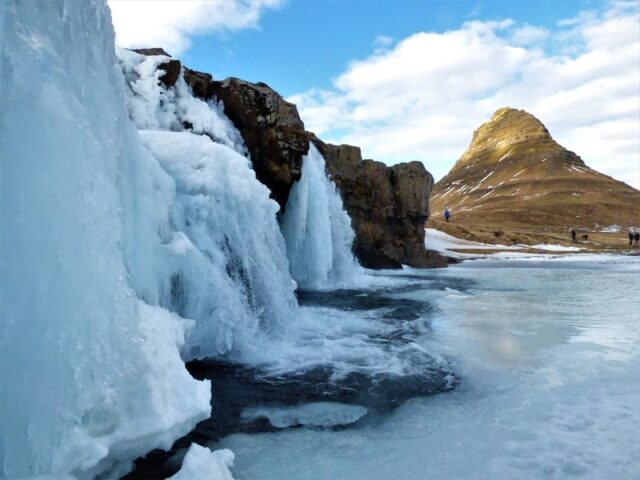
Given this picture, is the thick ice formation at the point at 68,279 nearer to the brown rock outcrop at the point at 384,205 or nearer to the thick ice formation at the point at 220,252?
the thick ice formation at the point at 220,252

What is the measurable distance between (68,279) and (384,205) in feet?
68.1

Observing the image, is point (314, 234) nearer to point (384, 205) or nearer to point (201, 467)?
point (384, 205)

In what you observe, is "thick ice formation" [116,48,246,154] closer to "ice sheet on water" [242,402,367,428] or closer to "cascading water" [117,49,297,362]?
"cascading water" [117,49,297,362]

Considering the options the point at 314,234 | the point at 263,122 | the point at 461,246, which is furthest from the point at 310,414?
the point at 461,246

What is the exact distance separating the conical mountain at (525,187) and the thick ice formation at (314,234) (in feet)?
120

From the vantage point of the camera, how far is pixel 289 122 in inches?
516

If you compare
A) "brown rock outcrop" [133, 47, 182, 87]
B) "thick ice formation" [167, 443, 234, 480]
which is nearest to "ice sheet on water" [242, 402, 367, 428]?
"thick ice formation" [167, 443, 234, 480]

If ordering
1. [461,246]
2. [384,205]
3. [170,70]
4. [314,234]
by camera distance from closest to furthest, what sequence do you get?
[170,70], [314,234], [384,205], [461,246]

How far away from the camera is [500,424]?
4.45 metres

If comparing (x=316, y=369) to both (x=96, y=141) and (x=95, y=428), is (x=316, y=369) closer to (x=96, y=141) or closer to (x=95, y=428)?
(x=95, y=428)

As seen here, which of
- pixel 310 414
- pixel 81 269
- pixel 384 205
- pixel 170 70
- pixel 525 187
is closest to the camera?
pixel 81 269

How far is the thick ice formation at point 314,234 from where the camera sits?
1435 centimetres

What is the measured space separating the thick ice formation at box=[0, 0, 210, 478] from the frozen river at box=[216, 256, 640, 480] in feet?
3.37

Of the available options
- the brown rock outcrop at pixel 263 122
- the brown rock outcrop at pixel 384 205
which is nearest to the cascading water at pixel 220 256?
the brown rock outcrop at pixel 263 122
